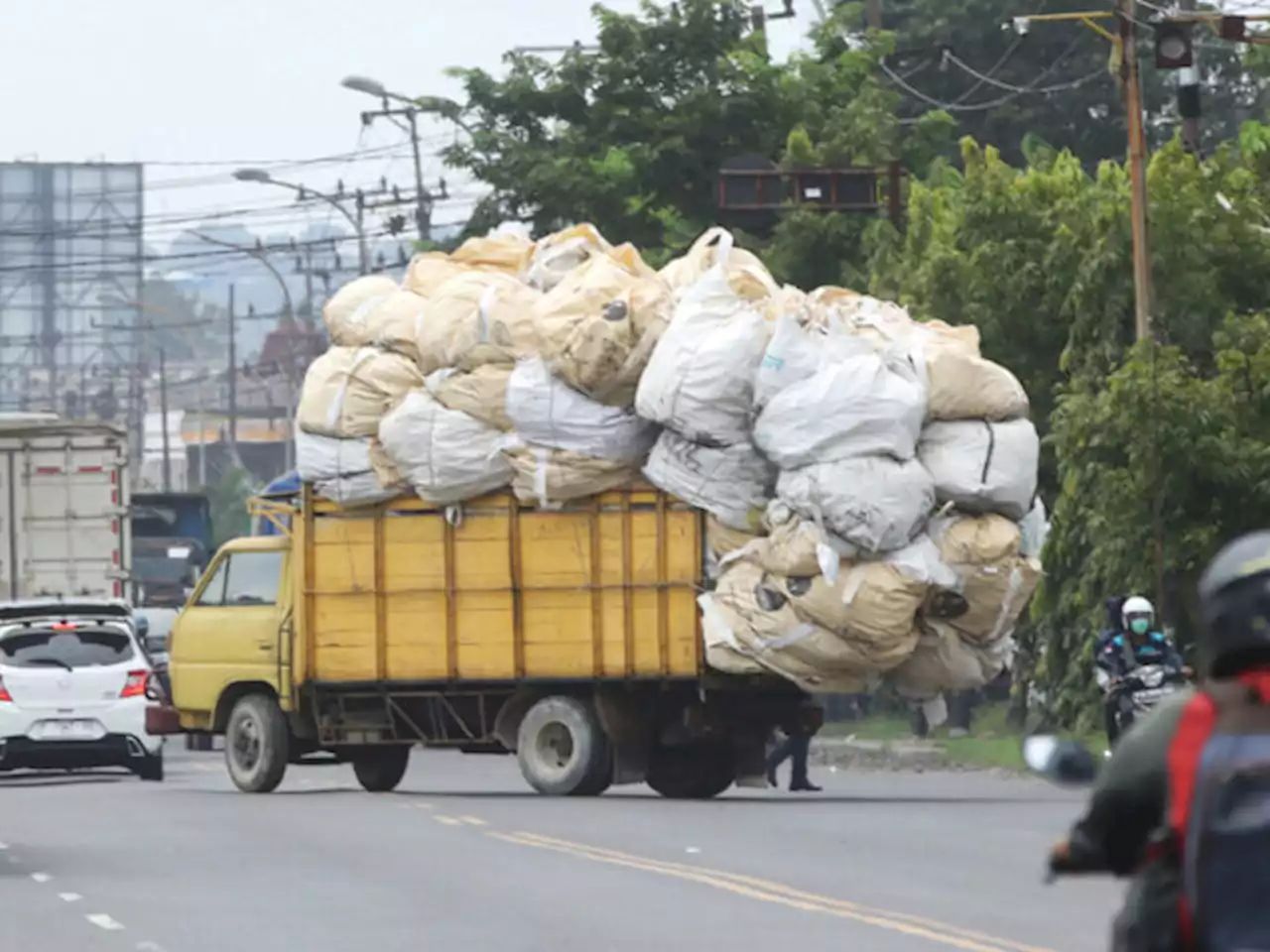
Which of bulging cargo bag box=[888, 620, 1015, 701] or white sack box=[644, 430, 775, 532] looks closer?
white sack box=[644, 430, 775, 532]

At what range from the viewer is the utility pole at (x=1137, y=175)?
1177 inches

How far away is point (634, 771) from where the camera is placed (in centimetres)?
2505

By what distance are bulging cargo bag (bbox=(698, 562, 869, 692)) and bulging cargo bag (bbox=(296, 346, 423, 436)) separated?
3.29 m

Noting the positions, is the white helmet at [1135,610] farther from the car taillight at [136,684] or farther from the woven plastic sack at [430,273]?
the car taillight at [136,684]

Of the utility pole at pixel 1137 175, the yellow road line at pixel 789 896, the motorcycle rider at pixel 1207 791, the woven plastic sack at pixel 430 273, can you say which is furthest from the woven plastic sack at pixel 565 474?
the motorcycle rider at pixel 1207 791

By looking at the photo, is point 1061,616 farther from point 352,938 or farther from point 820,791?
point 352,938

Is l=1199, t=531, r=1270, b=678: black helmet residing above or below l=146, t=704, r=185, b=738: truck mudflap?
above

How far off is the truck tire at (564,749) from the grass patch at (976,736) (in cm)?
469

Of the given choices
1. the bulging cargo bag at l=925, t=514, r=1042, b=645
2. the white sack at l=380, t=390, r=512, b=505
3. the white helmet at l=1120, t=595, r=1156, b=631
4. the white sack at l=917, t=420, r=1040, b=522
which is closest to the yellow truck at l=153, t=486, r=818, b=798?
the white sack at l=380, t=390, r=512, b=505

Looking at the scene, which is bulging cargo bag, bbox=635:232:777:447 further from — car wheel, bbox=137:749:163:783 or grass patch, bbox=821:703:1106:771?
car wheel, bbox=137:749:163:783

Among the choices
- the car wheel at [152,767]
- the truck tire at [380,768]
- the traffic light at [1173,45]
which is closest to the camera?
the truck tire at [380,768]

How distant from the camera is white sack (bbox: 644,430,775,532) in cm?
2348

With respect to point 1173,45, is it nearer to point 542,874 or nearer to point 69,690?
point 69,690

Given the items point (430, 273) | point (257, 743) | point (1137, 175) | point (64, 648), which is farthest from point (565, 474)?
point (1137, 175)
